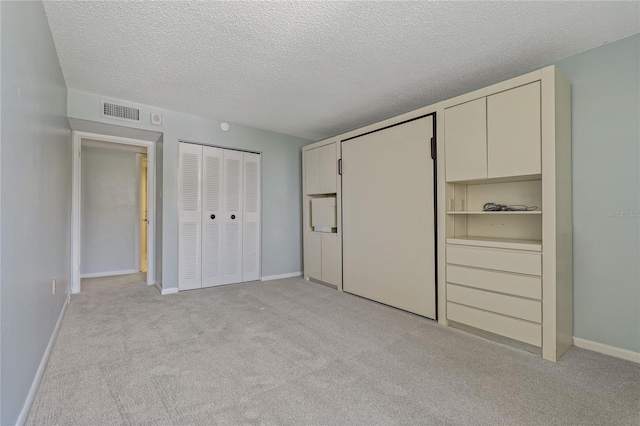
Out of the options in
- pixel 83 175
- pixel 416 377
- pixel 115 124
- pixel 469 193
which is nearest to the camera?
pixel 416 377

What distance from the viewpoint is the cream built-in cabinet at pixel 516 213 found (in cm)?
223

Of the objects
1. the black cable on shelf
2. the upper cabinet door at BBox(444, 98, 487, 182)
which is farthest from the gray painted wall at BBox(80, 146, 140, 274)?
the black cable on shelf

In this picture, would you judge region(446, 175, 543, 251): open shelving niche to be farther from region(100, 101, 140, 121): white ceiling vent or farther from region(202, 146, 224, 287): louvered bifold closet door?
region(100, 101, 140, 121): white ceiling vent

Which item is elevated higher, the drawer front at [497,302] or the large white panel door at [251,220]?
the large white panel door at [251,220]

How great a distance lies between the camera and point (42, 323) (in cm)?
201

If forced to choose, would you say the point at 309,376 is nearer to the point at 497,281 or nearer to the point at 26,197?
the point at 497,281

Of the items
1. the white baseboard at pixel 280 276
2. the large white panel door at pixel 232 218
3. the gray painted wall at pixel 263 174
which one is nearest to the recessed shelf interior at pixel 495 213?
the gray painted wall at pixel 263 174

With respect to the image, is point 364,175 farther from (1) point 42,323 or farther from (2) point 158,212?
(1) point 42,323

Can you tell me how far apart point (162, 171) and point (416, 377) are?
387cm

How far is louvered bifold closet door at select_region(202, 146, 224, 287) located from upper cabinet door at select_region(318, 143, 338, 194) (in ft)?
5.03

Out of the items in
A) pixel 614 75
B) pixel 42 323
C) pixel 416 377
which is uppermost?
pixel 614 75

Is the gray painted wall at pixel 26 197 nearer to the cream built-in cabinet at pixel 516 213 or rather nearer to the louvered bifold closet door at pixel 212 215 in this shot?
the louvered bifold closet door at pixel 212 215

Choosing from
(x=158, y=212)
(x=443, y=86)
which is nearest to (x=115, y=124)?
(x=158, y=212)

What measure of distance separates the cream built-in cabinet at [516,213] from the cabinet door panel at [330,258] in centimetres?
171
